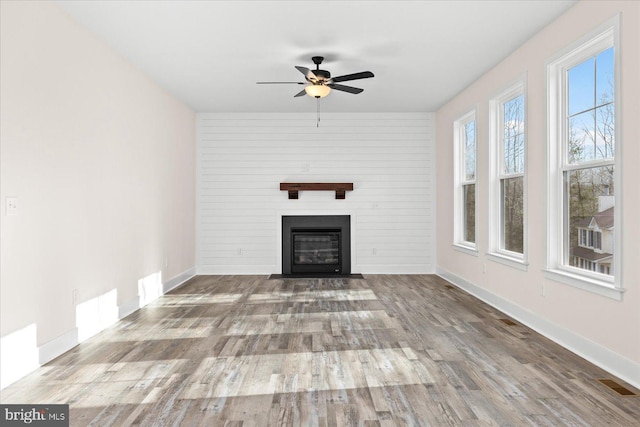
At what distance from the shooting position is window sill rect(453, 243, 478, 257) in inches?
229

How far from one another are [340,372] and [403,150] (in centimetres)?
535

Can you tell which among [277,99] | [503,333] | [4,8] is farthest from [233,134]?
[503,333]

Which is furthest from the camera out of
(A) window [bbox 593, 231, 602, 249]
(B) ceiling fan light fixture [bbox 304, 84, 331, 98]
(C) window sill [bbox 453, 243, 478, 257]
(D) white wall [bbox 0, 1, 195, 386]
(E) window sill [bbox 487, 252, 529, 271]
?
(C) window sill [bbox 453, 243, 478, 257]

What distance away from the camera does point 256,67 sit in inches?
201

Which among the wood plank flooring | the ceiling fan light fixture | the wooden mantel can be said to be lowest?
the wood plank flooring

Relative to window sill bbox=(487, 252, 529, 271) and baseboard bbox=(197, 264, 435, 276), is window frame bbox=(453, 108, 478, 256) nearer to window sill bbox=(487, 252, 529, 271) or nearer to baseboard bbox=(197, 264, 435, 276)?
baseboard bbox=(197, 264, 435, 276)

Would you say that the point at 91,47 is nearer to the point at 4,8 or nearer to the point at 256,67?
the point at 4,8

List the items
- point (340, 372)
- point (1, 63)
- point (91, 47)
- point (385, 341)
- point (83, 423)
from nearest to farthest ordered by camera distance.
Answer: point (83, 423) < point (1, 63) < point (340, 372) < point (385, 341) < point (91, 47)

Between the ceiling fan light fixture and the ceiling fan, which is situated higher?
the ceiling fan

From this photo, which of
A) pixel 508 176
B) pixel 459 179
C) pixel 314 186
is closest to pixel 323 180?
pixel 314 186

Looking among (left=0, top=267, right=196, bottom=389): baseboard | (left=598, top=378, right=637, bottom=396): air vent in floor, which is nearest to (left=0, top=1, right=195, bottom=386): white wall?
(left=0, top=267, right=196, bottom=389): baseboard

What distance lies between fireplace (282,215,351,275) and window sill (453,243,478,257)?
1934 mm

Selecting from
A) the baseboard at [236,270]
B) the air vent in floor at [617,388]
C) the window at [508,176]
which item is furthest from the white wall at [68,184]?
the window at [508,176]
